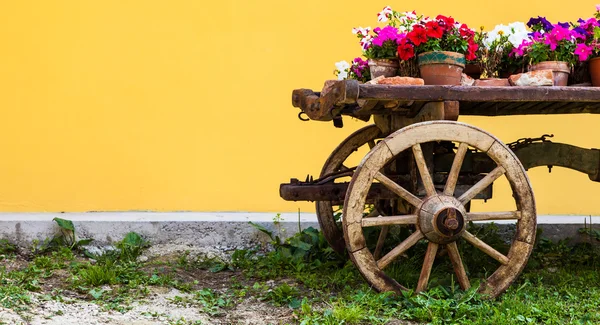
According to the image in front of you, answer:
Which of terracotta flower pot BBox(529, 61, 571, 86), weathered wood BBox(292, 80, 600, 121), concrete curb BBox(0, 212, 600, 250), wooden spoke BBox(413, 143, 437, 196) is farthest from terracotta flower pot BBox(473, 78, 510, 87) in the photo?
concrete curb BBox(0, 212, 600, 250)

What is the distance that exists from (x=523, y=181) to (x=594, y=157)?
0.85 m

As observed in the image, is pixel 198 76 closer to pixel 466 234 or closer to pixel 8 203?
pixel 8 203

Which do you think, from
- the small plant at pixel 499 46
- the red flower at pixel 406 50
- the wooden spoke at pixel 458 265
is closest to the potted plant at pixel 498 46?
the small plant at pixel 499 46

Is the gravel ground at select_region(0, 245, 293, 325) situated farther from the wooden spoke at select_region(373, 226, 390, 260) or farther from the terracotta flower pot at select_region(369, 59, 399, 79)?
the terracotta flower pot at select_region(369, 59, 399, 79)

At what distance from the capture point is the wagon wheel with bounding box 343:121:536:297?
13.5 ft

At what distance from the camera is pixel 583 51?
14.7 feet

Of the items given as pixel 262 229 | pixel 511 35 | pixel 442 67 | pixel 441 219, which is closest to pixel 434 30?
pixel 442 67

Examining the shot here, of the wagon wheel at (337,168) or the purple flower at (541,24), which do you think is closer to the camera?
the purple flower at (541,24)

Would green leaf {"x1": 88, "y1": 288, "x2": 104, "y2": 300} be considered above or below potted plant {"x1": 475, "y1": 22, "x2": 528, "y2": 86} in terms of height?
below

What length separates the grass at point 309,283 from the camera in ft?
13.3

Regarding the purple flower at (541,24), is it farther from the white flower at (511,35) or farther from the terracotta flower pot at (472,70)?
the terracotta flower pot at (472,70)

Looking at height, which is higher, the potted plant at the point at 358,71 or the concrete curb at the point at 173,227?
the potted plant at the point at 358,71

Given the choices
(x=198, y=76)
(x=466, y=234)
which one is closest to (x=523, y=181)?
(x=466, y=234)

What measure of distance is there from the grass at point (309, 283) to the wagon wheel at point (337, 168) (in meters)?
0.11
